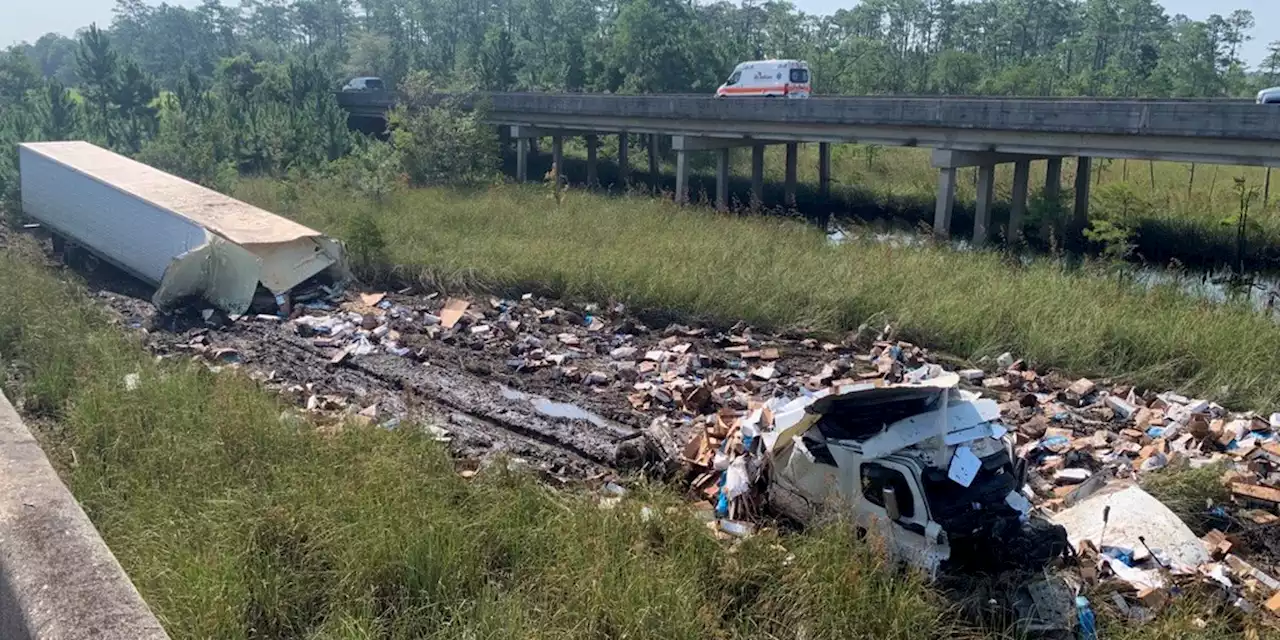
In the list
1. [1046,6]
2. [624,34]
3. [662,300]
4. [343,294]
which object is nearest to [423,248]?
[343,294]

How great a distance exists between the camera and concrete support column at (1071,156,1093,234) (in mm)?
23844

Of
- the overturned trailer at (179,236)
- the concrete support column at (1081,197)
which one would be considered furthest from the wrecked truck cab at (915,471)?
the concrete support column at (1081,197)

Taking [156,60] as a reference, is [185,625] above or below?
below

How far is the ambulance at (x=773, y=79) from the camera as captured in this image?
29.1 m

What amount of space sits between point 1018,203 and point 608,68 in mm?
22536

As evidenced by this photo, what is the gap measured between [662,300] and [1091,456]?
22.3 ft

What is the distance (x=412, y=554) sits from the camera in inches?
213

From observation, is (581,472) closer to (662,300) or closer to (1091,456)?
(1091,456)

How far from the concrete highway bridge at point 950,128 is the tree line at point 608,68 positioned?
15.3ft

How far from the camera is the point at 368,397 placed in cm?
1012

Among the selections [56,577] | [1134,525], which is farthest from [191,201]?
[1134,525]

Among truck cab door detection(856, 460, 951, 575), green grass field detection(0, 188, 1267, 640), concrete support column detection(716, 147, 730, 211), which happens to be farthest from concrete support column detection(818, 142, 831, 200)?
truck cab door detection(856, 460, 951, 575)

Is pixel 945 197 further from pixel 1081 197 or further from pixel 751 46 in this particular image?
pixel 751 46

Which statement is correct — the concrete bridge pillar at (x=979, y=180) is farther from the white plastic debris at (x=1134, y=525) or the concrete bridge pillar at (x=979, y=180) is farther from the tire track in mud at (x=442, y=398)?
the white plastic debris at (x=1134, y=525)
